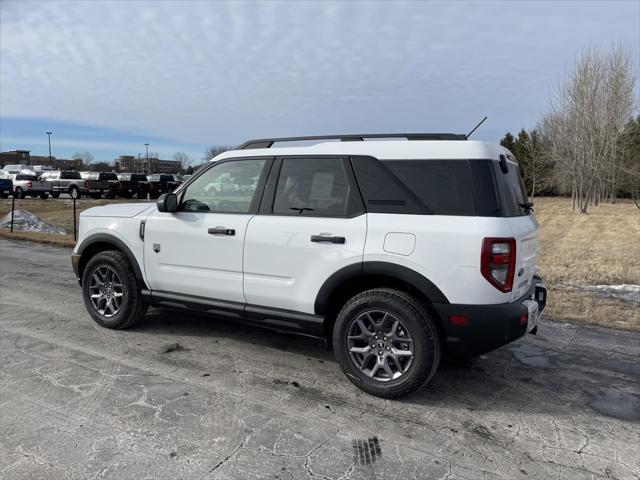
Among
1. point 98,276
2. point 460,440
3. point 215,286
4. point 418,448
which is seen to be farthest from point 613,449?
point 98,276

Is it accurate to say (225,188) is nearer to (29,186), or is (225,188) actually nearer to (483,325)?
(483,325)

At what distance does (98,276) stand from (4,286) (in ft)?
10.0

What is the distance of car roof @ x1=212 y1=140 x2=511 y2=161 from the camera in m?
3.42

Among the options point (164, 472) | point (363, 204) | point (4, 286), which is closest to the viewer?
point (164, 472)

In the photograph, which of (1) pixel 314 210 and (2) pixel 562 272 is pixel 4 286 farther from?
(2) pixel 562 272

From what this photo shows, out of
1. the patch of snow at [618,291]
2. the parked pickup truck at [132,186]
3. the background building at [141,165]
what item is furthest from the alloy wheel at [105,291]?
the background building at [141,165]

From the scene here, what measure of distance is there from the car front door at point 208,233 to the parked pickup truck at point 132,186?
1232 inches

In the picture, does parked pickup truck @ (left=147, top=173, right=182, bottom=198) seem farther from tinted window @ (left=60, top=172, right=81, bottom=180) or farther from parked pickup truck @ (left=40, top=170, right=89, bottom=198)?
tinted window @ (left=60, top=172, right=81, bottom=180)

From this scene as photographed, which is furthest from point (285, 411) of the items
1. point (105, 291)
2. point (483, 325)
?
point (105, 291)

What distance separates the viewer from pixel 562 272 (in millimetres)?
9641

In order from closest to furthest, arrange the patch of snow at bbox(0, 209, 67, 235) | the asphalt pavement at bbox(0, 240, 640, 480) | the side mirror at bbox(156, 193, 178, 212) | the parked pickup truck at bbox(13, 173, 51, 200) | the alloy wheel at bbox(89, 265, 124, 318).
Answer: the asphalt pavement at bbox(0, 240, 640, 480), the side mirror at bbox(156, 193, 178, 212), the alloy wheel at bbox(89, 265, 124, 318), the patch of snow at bbox(0, 209, 67, 235), the parked pickup truck at bbox(13, 173, 51, 200)

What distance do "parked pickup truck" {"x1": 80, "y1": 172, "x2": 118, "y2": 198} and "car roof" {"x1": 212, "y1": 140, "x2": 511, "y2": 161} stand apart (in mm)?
31563

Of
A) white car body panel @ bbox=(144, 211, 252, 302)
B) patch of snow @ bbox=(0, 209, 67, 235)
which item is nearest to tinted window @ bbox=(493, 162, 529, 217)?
white car body panel @ bbox=(144, 211, 252, 302)

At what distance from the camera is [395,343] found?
11.8 ft
